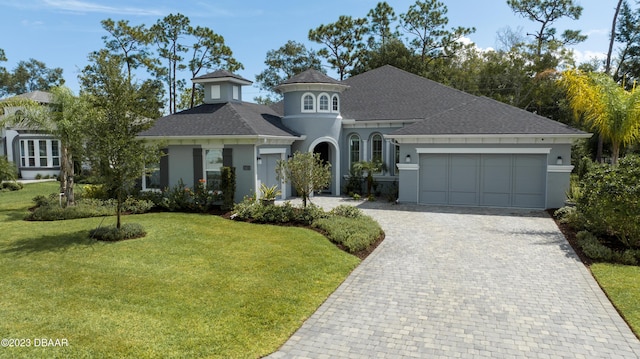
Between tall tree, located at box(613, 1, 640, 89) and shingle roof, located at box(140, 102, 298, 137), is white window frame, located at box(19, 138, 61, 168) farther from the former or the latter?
tall tree, located at box(613, 1, 640, 89)

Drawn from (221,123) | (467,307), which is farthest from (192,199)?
(467,307)


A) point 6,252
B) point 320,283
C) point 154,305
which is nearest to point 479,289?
point 320,283

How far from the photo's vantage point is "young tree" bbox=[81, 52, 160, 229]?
11516 millimetres

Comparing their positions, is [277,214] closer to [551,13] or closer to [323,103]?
[323,103]

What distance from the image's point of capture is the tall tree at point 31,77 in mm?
58969

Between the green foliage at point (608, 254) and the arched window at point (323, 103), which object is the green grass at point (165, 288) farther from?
the arched window at point (323, 103)

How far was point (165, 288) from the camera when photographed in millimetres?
8281

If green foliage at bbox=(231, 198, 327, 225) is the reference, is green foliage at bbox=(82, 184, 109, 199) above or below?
above

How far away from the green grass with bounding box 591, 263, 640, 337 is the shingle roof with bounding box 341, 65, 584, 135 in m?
8.40

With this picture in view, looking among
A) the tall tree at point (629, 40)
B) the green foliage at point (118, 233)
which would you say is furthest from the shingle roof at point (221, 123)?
the tall tree at point (629, 40)

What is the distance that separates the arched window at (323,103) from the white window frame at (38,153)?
2360 cm

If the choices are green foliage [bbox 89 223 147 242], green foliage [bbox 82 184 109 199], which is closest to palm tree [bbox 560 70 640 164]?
green foliage [bbox 89 223 147 242]

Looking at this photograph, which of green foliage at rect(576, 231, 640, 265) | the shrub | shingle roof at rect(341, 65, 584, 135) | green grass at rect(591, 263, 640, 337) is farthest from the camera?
shingle roof at rect(341, 65, 584, 135)

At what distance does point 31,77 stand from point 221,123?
190 feet
